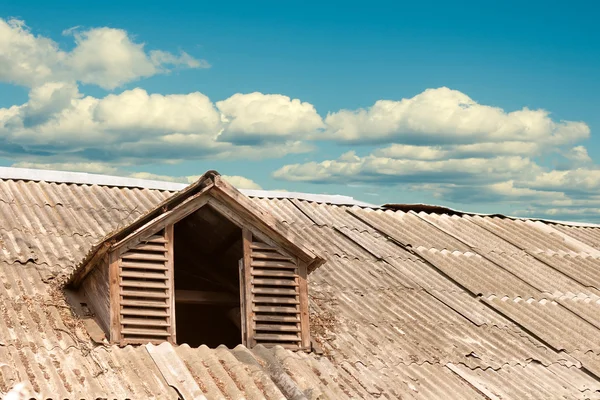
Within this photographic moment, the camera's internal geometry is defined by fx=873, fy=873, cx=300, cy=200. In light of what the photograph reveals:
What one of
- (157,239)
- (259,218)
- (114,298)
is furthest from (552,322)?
(114,298)

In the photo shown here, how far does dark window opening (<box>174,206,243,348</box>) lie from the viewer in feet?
33.2

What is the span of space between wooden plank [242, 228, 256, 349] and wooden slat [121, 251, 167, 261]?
2.97ft

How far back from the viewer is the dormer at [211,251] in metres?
9.01

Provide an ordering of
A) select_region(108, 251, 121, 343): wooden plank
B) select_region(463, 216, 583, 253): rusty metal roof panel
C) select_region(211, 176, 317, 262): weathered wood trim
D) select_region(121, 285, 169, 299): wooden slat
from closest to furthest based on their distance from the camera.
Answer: select_region(108, 251, 121, 343): wooden plank, select_region(121, 285, 169, 299): wooden slat, select_region(211, 176, 317, 262): weathered wood trim, select_region(463, 216, 583, 253): rusty metal roof panel

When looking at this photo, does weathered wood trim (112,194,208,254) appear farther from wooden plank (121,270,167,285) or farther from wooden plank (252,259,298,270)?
wooden plank (252,259,298,270)

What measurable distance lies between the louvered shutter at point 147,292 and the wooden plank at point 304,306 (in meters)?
1.47

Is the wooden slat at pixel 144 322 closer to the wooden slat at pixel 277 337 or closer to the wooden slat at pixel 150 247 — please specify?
the wooden slat at pixel 150 247

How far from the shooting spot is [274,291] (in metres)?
9.62

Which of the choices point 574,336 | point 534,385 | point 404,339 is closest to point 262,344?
point 404,339

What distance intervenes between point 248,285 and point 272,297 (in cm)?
31

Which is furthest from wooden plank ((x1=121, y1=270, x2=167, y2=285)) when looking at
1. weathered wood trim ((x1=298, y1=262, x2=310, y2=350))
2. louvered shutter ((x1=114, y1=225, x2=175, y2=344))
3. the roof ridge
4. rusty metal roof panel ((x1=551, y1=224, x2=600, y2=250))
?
rusty metal roof panel ((x1=551, y1=224, x2=600, y2=250))

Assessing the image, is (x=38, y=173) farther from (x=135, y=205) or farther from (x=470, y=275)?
(x=470, y=275)

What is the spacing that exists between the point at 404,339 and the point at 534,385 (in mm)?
1736

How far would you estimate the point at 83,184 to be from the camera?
13047mm
